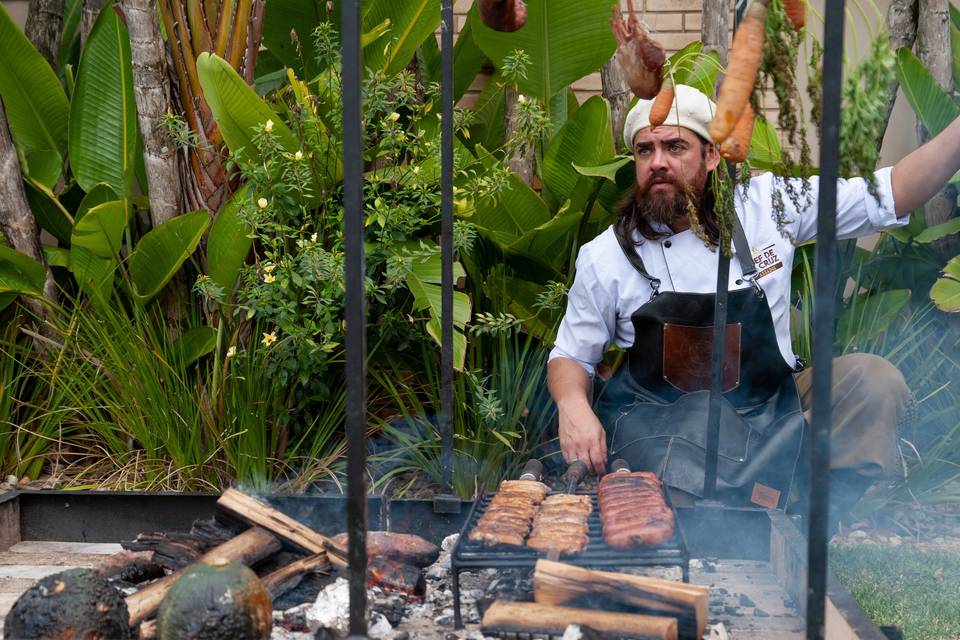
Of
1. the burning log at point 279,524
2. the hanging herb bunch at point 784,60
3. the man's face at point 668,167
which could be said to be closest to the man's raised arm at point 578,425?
the man's face at point 668,167

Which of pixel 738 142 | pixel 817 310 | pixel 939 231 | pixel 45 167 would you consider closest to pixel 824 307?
pixel 817 310

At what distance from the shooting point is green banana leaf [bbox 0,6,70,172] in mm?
3779

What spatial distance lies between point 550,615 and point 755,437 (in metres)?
1.34

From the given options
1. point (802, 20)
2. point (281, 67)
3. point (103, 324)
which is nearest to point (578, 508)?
point (802, 20)

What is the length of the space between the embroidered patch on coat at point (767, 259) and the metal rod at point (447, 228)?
1101mm

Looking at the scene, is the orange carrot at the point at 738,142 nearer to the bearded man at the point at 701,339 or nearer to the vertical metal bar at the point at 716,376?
the vertical metal bar at the point at 716,376

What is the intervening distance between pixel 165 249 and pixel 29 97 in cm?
111

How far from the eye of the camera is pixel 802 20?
1.64 m

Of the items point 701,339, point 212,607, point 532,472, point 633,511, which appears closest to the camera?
point 212,607

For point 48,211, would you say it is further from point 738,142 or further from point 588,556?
point 738,142

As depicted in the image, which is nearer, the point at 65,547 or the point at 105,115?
the point at 65,547

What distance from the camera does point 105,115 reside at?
3.82 metres

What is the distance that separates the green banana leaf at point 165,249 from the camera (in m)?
3.40

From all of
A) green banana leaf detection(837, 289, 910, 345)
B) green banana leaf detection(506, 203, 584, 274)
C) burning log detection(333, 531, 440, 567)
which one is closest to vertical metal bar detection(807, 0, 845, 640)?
burning log detection(333, 531, 440, 567)
